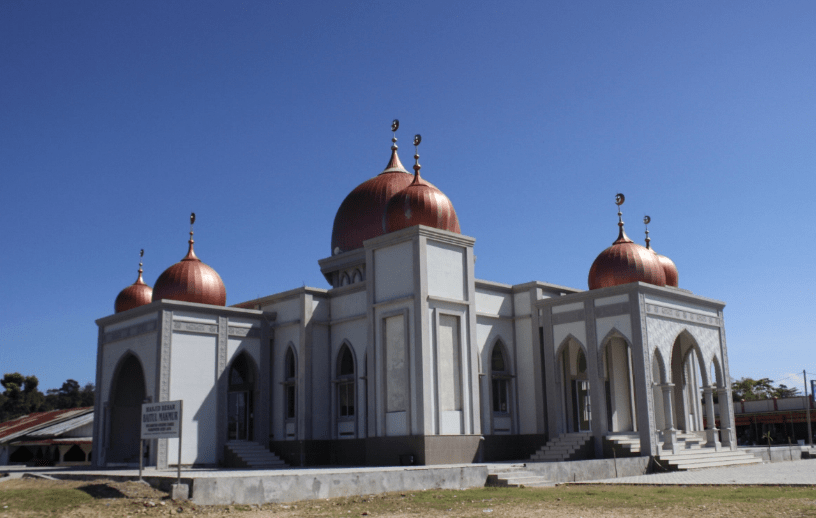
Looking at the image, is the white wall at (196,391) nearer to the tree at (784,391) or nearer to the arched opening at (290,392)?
the arched opening at (290,392)

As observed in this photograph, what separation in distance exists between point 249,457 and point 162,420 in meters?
10.6

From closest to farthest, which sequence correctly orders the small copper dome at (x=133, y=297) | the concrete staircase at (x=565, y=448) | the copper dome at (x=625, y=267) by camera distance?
the concrete staircase at (x=565, y=448) < the copper dome at (x=625, y=267) < the small copper dome at (x=133, y=297)

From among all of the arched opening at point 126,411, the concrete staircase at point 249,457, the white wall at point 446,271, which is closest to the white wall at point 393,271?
the white wall at point 446,271

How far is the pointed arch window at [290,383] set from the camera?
2973 cm

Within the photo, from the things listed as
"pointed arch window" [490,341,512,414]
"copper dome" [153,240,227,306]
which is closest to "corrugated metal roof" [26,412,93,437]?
"copper dome" [153,240,227,306]

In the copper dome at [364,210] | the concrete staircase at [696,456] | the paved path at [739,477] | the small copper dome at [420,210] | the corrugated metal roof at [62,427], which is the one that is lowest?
the paved path at [739,477]

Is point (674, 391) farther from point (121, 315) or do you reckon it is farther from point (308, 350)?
point (121, 315)

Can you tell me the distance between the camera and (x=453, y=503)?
16.4m

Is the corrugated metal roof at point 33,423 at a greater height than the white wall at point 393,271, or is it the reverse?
the white wall at point 393,271

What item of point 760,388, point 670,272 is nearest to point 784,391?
point 760,388

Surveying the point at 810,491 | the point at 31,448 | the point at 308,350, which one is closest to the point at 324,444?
the point at 308,350

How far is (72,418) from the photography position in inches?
1538

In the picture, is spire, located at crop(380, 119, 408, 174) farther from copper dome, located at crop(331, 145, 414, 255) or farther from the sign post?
the sign post

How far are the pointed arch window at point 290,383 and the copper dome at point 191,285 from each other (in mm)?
3579
